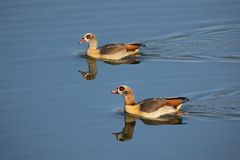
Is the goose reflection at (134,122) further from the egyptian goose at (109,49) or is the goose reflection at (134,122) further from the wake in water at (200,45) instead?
the egyptian goose at (109,49)

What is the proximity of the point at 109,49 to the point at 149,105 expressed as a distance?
4580 mm

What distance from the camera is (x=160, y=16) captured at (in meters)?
28.0

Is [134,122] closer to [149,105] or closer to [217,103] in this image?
[149,105]

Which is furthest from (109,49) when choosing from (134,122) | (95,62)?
(134,122)

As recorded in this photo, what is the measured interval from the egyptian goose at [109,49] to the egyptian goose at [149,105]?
3.62 m

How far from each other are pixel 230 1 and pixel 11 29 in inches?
295

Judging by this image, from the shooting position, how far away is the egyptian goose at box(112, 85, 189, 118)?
21250 mm

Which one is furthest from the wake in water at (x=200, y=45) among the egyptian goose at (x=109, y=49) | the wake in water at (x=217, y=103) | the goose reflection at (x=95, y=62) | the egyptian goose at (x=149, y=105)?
the egyptian goose at (x=149, y=105)

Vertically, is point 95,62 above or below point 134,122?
above

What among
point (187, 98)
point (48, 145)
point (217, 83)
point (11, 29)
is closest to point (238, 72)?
point (217, 83)

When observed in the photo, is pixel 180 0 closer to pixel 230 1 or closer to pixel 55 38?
pixel 230 1

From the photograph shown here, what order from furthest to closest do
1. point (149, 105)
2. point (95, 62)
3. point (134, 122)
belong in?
point (95, 62) → point (134, 122) → point (149, 105)

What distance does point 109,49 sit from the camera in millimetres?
25594

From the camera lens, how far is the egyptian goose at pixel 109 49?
25438 mm
